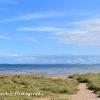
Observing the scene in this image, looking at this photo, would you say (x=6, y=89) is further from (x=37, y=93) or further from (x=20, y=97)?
(x=20, y=97)

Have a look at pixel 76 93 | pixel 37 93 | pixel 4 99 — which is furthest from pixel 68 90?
pixel 4 99

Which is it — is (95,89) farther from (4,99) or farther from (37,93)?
(4,99)

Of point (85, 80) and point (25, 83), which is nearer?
point (25, 83)

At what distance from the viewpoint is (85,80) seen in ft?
187

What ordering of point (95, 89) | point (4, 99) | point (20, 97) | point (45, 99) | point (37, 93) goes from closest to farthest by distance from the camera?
point (4, 99)
point (20, 97)
point (45, 99)
point (37, 93)
point (95, 89)

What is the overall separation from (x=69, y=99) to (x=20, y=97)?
4485 millimetres

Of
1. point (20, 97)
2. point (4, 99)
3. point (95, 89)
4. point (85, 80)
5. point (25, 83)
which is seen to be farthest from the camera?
point (85, 80)

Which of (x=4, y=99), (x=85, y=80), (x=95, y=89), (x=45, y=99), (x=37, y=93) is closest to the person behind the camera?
(x=4, y=99)

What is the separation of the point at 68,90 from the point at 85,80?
58.8ft

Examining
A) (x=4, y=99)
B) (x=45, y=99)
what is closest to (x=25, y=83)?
(x=45, y=99)

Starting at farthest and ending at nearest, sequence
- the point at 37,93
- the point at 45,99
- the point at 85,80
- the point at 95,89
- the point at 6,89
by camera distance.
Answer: the point at 85,80 → the point at 95,89 → the point at 6,89 → the point at 37,93 → the point at 45,99

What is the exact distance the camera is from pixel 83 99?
1321 inches

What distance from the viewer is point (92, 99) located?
33281 mm

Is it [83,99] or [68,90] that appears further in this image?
[68,90]
